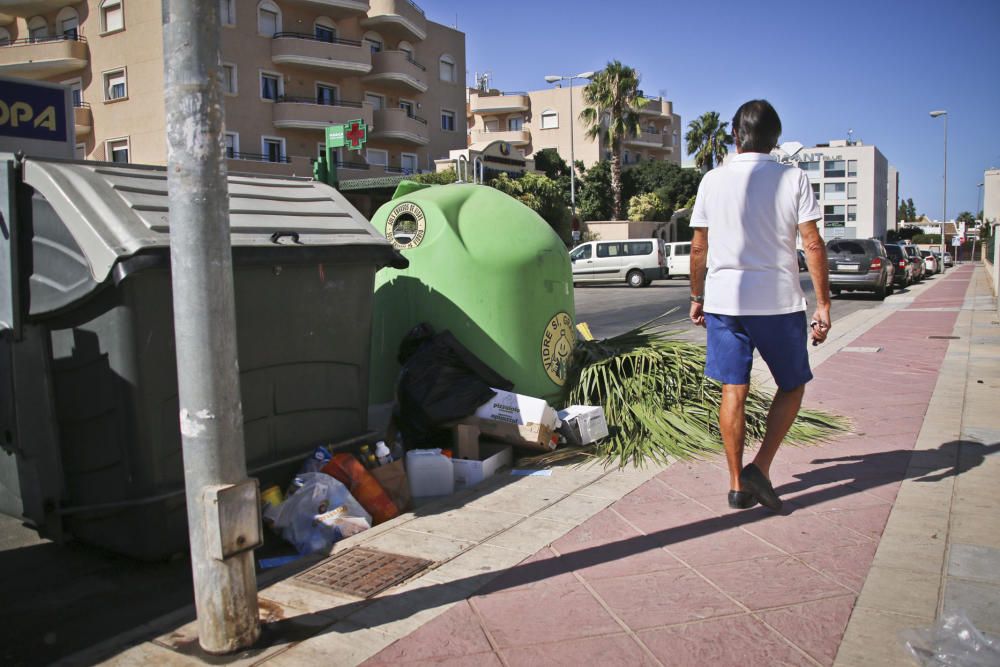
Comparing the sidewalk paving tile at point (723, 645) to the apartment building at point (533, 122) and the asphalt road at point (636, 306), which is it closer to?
the asphalt road at point (636, 306)

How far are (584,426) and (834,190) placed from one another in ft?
328

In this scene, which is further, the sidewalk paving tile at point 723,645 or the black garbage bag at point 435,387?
the black garbage bag at point 435,387

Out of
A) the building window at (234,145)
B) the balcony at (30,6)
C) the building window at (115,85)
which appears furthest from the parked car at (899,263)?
the balcony at (30,6)

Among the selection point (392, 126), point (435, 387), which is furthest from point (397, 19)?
point (435, 387)

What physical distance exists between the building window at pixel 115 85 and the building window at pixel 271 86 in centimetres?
540

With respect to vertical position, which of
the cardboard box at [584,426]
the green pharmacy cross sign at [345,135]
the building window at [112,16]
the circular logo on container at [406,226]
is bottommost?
the cardboard box at [584,426]

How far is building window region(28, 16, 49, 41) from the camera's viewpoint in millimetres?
Result: 34406

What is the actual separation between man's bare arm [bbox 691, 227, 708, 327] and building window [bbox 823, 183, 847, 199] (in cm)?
9948

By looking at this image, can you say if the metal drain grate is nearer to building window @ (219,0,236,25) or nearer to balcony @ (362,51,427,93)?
building window @ (219,0,236,25)

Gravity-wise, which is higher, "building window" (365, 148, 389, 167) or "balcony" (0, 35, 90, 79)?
"balcony" (0, 35, 90, 79)

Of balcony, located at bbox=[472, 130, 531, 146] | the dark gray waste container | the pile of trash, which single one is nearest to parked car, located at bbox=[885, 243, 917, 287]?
the pile of trash

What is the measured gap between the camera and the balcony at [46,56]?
3259 cm

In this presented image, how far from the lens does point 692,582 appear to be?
10.4 ft

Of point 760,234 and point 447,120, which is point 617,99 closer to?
point 447,120
